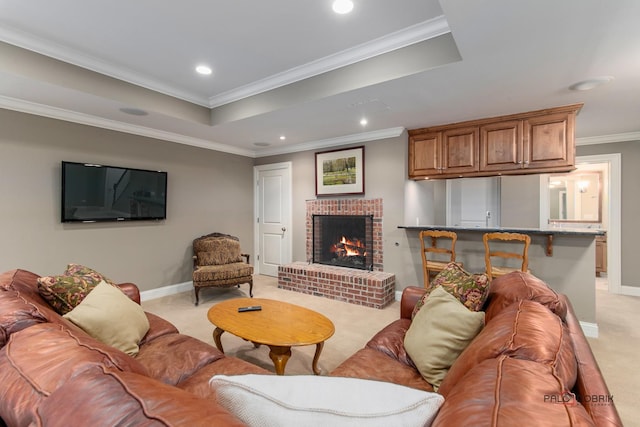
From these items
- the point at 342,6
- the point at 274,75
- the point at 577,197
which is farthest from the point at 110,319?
the point at 577,197

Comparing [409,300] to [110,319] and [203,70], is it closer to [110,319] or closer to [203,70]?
[110,319]

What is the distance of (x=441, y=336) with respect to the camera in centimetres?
151

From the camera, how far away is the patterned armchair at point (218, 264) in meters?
3.92

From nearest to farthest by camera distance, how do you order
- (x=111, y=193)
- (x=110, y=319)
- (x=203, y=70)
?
(x=110, y=319)
(x=203, y=70)
(x=111, y=193)

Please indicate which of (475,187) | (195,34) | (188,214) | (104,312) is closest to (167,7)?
(195,34)

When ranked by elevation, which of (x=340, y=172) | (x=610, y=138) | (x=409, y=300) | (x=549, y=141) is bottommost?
(x=409, y=300)

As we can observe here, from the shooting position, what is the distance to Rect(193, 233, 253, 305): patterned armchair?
12.9 feet

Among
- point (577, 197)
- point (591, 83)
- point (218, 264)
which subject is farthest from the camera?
point (577, 197)

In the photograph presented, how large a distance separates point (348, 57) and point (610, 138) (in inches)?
168

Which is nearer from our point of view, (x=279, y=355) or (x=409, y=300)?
(x=279, y=355)

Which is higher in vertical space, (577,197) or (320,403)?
(577,197)

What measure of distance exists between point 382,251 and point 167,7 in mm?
3556

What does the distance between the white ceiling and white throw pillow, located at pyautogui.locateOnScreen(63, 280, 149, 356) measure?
6.29 feet

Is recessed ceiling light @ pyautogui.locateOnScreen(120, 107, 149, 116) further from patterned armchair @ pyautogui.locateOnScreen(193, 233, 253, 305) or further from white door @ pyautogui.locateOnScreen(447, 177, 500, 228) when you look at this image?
white door @ pyautogui.locateOnScreen(447, 177, 500, 228)
